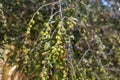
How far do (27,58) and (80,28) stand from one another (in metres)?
0.76

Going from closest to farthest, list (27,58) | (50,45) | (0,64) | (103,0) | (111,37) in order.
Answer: (50,45) < (27,58) < (0,64) < (111,37) < (103,0)

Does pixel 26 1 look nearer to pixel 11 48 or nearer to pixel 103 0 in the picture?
pixel 11 48

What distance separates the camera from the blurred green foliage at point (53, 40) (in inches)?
86.0

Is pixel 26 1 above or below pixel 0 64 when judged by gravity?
above

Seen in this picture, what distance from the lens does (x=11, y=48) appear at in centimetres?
300

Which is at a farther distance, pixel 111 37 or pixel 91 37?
pixel 111 37

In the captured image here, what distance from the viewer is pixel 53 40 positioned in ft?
7.43

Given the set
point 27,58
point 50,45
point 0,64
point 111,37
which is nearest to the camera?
point 50,45

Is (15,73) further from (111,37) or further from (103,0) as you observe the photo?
(103,0)

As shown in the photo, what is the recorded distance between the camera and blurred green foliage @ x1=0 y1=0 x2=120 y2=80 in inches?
86.0

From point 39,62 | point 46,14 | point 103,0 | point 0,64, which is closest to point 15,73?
point 0,64

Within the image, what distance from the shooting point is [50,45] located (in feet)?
7.39

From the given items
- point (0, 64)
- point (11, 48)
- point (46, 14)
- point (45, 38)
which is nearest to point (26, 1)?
point (46, 14)

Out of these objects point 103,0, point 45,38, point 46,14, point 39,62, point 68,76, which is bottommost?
point 68,76
